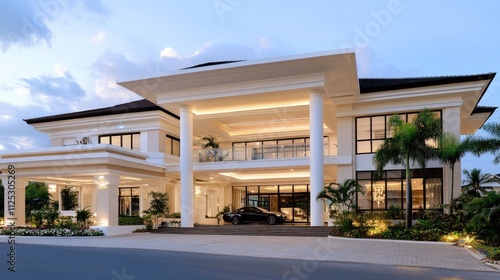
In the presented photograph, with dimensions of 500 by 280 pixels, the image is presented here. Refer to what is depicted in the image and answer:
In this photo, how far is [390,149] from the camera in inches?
752

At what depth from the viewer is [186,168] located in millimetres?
23922

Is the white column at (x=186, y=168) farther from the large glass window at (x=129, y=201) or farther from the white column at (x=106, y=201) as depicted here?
the large glass window at (x=129, y=201)

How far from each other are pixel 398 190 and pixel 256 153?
7538mm

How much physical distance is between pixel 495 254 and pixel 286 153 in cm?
1333

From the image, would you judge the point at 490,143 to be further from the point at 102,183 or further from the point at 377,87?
the point at 102,183

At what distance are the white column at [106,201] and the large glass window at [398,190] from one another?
40.3ft

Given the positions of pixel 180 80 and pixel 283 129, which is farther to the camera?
pixel 283 129

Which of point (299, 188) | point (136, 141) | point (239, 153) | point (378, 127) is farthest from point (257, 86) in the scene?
point (299, 188)

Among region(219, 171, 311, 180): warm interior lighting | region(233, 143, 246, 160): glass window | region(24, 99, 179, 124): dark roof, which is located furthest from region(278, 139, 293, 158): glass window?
region(24, 99, 179, 124): dark roof

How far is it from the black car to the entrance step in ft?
10.6

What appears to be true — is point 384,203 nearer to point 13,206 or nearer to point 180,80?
point 180,80

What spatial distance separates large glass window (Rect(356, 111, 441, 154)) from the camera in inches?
928

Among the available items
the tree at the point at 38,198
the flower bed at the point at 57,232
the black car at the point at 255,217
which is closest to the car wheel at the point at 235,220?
the black car at the point at 255,217

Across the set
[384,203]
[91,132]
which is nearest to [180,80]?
[91,132]
